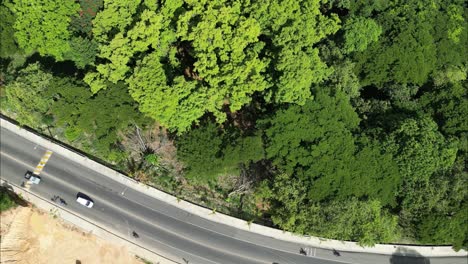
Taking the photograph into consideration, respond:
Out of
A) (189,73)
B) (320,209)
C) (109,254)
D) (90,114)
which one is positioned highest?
(189,73)

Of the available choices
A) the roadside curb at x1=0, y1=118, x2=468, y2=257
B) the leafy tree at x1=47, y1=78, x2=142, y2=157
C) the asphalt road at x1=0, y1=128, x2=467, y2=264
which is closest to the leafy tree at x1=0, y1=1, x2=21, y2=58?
the leafy tree at x1=47, y1=78, x2=142, y2=157

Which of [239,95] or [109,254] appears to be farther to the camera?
[109,254]

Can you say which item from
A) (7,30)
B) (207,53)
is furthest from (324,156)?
(7,30)

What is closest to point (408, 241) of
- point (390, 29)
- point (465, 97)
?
point (465, 97)

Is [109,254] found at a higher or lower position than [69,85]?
lower

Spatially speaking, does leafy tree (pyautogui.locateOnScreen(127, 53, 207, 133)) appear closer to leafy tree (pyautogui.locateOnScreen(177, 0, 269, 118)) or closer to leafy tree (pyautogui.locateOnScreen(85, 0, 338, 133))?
leafy tree (pyautogui.locateOnScreen(85, 0, 338, 133))

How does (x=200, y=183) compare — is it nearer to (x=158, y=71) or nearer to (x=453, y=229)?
(x=158, y=71)

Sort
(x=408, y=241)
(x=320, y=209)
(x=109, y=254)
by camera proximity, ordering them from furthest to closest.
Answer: (x=408, y=241)
(x=109, y=254)
(x=320, y=209)
